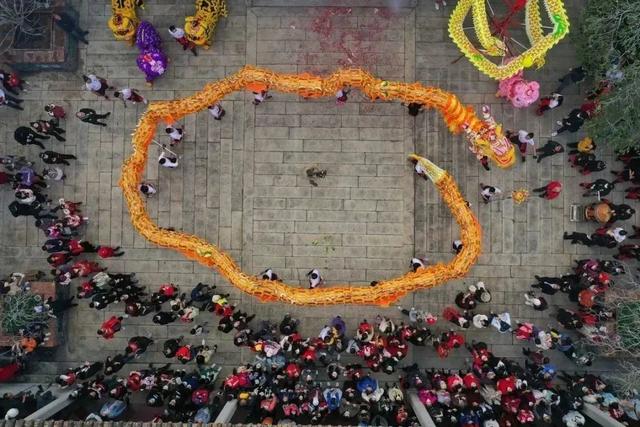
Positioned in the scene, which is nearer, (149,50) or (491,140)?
(491,140)

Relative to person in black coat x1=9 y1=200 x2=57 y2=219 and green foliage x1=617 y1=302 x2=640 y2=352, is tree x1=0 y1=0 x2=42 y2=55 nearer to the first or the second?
person in black coat x1=9 y1=200 x2=57 y2=219

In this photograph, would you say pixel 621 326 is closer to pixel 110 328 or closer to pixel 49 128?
pixel 110 328

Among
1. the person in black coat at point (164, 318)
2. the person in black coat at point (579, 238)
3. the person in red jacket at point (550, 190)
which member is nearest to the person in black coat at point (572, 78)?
the person in red jacket at point (550, 190)

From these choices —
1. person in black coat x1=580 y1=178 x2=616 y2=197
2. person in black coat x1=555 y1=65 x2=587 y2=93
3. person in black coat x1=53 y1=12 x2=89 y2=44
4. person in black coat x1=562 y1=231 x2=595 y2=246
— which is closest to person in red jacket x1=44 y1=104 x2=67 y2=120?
person in black coat x1=53 y1=12 x2=89 y2=44

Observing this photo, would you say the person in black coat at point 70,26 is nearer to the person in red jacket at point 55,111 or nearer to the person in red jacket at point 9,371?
the person in red jacket at point 55,111

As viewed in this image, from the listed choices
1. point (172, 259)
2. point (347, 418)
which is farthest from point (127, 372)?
point (347, 418)

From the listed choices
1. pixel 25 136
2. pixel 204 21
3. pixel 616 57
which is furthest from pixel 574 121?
pixel 25 136

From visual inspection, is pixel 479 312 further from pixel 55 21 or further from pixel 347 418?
pixel 55 21
